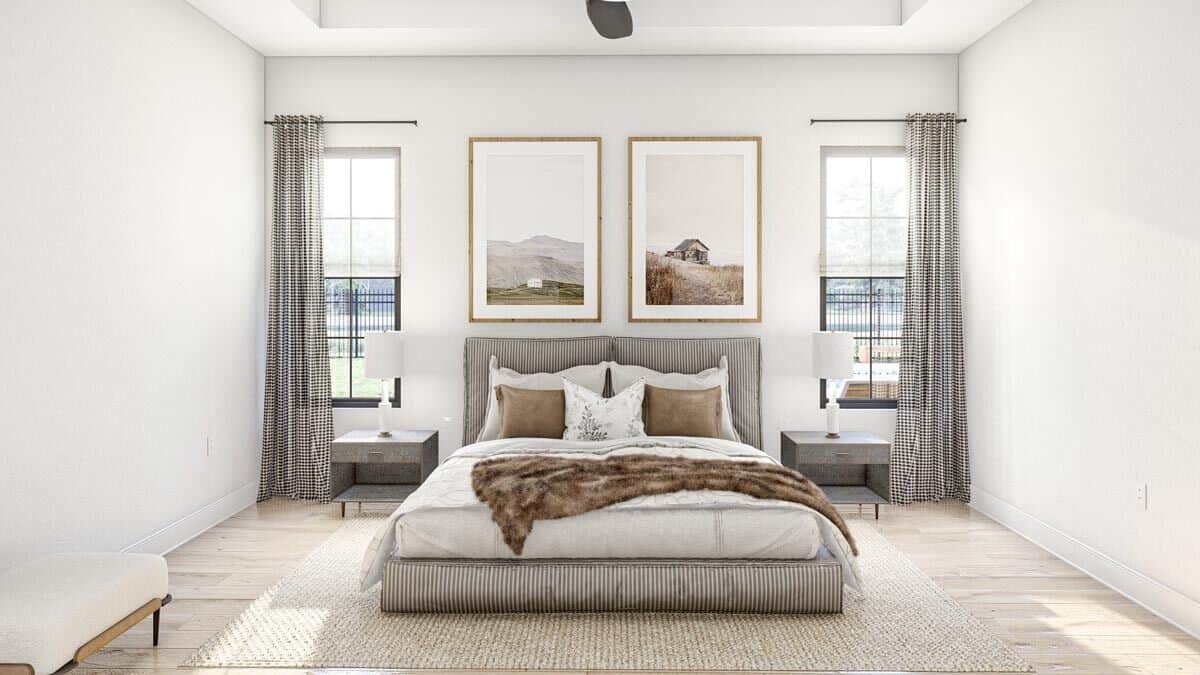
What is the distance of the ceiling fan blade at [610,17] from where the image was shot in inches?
138

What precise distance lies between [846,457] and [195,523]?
13.3 feet

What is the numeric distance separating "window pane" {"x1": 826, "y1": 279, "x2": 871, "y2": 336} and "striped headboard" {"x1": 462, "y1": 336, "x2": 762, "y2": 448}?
0.66 m

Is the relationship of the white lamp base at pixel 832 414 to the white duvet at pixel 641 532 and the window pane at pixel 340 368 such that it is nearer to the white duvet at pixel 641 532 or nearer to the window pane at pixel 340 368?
the white duvet at pixel 641 532

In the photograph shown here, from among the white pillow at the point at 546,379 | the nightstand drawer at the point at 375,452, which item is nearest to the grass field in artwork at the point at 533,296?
the white pillow at the point at 546,379

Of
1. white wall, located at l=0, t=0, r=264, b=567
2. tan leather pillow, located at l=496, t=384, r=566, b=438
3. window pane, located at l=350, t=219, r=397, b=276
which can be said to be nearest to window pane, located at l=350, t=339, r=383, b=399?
window pane, located at l=350, t=219, r=397, b=276

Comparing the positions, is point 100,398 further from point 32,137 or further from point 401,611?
point 401,611

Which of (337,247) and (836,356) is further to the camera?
(337,247)

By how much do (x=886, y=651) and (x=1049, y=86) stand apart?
3298mm

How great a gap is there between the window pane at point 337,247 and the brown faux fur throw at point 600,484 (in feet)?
7.91

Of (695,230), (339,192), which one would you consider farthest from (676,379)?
(339,192)

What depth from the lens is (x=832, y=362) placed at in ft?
16.8

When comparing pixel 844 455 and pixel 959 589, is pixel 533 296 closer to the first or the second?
pixel 844 455

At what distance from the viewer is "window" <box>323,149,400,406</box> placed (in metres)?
5.59

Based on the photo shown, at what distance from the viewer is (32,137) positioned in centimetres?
332
